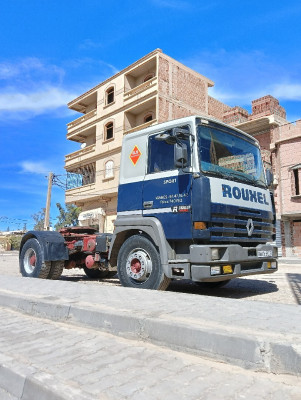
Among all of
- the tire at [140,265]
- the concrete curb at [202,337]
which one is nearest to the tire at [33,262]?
the tire at [140,265]

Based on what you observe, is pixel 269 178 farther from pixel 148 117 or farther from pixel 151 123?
pixel 148 117

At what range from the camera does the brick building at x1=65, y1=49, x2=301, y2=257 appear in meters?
23.5

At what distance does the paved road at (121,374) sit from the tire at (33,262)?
447 cm

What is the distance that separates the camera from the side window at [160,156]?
587cm

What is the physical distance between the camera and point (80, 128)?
3177cm

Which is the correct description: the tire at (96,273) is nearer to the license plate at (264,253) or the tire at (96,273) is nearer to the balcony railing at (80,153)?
the license plate at (264,253)

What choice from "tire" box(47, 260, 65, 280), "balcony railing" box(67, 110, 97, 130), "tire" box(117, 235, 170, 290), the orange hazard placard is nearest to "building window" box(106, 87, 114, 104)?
"balcony railing" box(67, 110, 97, 130)

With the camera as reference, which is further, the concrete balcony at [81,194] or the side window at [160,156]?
the concrete balcony at [81,194]

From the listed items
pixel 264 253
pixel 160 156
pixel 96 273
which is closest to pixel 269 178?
pixel 264 253

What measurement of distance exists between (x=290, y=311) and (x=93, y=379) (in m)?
2.37

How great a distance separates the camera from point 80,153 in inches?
1239

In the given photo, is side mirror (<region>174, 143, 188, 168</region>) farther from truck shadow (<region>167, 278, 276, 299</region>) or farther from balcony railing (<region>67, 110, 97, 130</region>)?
balcony railing (<region>67, 110, 97, 130</region>)

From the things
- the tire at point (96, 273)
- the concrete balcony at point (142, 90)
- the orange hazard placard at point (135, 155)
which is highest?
the concrete balcony at point (142, 90)

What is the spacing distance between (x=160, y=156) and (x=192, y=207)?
1.28 m
